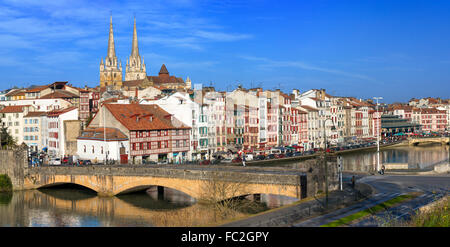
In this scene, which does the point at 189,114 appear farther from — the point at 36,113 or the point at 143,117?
the point at 36,113

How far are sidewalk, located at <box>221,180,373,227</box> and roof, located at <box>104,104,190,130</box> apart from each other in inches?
1837

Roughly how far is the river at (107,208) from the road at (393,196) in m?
9.67

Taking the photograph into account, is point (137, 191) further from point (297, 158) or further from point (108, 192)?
point (297, 158)

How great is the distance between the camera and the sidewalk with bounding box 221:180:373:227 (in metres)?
30.3

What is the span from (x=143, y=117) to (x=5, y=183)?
23049 millimetres

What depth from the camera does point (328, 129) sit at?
128750 millimetres

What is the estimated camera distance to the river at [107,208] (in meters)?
47.2

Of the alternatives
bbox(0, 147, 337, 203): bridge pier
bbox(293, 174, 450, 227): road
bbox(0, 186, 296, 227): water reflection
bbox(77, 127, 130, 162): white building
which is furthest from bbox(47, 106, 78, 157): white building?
bbox(293, 174, 450, 227): road

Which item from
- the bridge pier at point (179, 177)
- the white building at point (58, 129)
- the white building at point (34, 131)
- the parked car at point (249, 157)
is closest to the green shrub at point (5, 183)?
the bridge pier at point (179, 177)

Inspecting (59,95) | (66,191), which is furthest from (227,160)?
(59,95)

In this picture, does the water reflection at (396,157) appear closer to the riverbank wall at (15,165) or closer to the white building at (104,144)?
the white building at (104,144)

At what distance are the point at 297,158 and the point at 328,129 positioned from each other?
3574cm

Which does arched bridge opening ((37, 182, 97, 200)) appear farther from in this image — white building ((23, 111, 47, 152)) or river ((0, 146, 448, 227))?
white building ((23, 111, 47, 152))

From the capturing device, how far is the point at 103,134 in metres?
78.7
